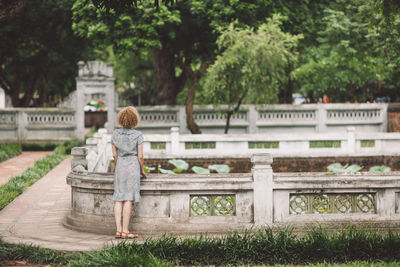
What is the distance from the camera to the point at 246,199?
780 centimetres

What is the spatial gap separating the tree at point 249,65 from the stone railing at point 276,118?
249 centimetres

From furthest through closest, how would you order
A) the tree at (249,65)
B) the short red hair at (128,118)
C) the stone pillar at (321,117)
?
the stone pillar at (321,117) → the tree at (249,65) → the short red hair at (128,118)

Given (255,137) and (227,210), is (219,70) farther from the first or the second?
(227,210)

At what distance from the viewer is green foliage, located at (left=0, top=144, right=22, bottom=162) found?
62.5ft

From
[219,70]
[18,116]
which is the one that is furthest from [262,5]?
[18,116]

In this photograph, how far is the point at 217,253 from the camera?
6.57m

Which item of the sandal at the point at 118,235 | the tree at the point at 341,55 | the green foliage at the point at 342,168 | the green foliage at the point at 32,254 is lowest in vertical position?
the green foliage at the point at 32,254

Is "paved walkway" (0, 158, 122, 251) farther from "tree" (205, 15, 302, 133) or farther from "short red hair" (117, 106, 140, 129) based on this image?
"tree" (205, 15, 302, 133)

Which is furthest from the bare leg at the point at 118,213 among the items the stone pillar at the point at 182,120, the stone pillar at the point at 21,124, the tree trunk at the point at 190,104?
Answer: the stone pillar at the point at 21,124

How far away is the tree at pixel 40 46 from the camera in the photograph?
85.3ft

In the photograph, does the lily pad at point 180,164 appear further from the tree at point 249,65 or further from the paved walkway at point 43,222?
the tree at point 249,65

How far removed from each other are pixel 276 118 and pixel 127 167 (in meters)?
16.3

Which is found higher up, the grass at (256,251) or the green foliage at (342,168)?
the green foliage at (342,168)

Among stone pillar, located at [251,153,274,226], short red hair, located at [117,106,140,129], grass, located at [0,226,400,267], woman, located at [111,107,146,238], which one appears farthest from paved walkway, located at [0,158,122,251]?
stone pillar, located at [251,153,274,226]
